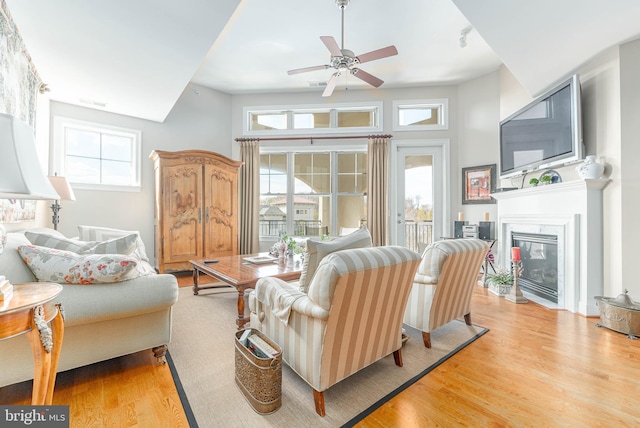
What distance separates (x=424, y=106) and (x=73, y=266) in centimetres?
535

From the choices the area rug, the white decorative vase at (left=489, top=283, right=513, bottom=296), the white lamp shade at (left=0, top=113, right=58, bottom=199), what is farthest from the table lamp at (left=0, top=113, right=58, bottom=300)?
the white decorative vase at (left=489, top=283, right=513, bottom=296)

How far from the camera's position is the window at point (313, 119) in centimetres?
523

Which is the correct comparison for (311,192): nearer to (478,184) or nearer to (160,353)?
(478,184)

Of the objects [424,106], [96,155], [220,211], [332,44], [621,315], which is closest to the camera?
[621,315]

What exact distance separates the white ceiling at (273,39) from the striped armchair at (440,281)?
2.03 m

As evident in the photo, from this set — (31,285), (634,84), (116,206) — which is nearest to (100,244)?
(31,285)

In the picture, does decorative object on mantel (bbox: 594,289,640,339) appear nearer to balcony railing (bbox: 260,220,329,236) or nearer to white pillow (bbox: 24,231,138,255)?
balcony railing (bbox: 260,220,329,236)

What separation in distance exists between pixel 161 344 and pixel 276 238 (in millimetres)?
3513

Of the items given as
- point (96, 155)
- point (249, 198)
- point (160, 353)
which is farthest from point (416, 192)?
point (96, 155)

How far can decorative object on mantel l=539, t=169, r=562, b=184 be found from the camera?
3266 millimetres

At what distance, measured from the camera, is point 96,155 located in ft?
14.0

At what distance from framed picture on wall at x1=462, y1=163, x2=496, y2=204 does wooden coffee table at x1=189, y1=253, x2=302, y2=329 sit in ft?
10.8

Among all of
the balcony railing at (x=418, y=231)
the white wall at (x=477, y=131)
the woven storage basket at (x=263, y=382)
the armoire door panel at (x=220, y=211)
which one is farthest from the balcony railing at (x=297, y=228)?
the woven storage basket at (x=263, y=382)

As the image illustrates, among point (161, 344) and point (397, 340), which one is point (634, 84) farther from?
point (161, 344)
